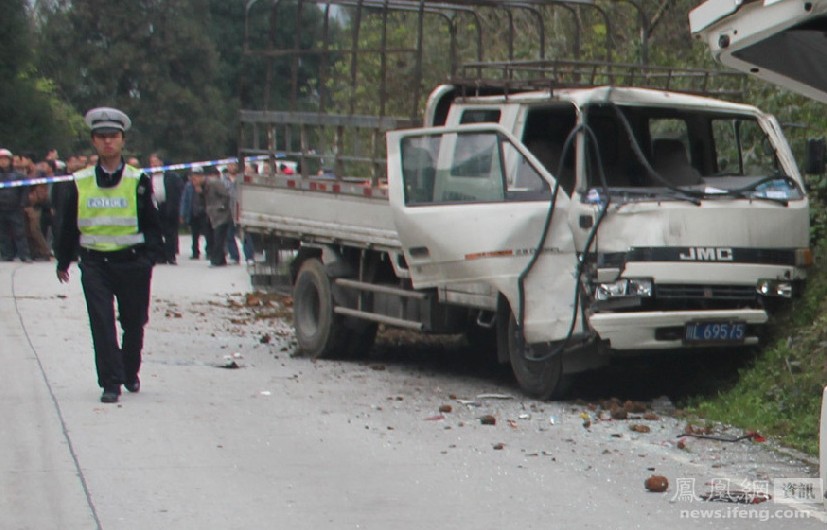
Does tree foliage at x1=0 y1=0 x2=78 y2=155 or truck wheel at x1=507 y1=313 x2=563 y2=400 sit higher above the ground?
tree foliage at x1=0 y1=0 x2=78 y2=155

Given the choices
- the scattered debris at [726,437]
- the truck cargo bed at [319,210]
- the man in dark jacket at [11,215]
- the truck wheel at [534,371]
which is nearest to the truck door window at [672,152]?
the truck wheel at [534,371]

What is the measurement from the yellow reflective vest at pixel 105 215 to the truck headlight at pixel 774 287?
4.20 meters

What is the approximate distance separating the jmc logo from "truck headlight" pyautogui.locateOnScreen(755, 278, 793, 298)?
0.33 meters

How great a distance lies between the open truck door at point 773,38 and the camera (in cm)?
725

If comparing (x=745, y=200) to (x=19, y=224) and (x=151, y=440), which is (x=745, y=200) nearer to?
(x=151, y=440)

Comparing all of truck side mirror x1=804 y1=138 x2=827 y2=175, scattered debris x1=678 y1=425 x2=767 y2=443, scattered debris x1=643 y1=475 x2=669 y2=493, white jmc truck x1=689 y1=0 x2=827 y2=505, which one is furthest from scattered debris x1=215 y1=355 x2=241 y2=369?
white jmc truck x1=689 y1=0 x2=827 y2=505

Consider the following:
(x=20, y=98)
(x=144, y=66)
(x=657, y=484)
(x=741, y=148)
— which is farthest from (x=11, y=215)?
(x=144, y=66)

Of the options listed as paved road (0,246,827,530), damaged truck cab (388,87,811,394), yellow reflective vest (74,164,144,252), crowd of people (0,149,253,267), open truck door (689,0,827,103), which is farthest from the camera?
crowd of people (0,149,253,267)

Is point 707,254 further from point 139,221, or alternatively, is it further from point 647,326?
point 139,221

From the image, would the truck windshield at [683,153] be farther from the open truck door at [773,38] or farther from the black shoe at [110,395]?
the black shoe at [110,395]

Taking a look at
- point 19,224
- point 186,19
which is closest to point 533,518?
point 19,224

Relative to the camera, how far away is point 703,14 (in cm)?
797

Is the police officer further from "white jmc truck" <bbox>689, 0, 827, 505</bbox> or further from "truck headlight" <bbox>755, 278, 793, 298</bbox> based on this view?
"white jmc truck" <bbox>689, 0, 827, 505</bbox>

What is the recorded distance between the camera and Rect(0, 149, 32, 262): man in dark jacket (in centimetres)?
2558
